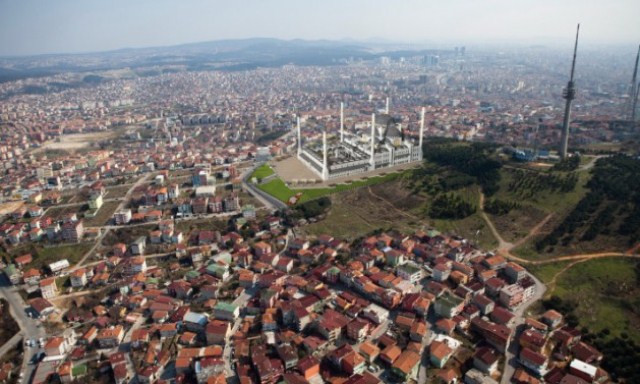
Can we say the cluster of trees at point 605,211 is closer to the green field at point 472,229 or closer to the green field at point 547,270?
the green field at point 547,270

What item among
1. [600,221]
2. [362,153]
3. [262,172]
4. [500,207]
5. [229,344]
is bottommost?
[229,344]

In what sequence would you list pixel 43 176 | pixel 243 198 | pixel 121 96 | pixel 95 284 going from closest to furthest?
1. pixel 95 284
2. pixel 243 198
3. pixel 43 176
4. pixel 121 96

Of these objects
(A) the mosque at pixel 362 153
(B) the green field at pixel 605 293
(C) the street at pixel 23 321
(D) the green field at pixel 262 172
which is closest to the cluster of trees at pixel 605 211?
(B) the green field at pixel 605 293

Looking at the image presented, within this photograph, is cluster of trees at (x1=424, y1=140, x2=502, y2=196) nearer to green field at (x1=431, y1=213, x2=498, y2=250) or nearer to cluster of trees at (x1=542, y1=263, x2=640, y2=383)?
green field at (x1=431, y1=213, x2=498, y2=250)

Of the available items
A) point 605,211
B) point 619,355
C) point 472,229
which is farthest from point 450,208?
point 619,355

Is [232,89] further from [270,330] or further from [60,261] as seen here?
[270,330]

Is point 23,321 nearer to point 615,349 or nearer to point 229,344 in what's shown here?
point 229,344

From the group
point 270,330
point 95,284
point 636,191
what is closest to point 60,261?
point 95,284
